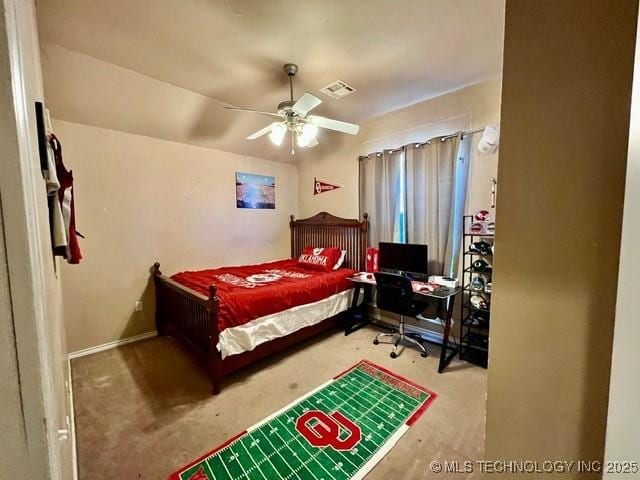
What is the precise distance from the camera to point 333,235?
416cm

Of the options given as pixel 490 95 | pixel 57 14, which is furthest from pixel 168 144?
pixel 490 95

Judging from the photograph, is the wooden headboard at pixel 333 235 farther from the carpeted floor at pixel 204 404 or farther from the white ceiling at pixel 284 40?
the white ceiling at pixel 284 40

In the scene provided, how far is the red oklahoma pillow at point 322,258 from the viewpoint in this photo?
370 cm

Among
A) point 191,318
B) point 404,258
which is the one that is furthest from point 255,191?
point 404,258

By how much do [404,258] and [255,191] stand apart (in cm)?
255

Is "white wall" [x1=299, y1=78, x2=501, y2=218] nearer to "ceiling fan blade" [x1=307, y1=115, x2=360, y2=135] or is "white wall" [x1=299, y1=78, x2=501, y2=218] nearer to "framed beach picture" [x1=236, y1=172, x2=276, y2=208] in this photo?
"framed beach picture" [x1=236, y1=172, x2=276, y2=208]

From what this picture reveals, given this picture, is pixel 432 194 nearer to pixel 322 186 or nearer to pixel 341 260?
pixel 341 260

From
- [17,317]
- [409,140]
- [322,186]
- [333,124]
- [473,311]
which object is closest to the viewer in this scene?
[17,317]

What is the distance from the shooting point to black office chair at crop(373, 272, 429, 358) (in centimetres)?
268

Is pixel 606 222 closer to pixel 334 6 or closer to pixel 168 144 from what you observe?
pixel 334 6

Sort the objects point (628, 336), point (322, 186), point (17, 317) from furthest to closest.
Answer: point (322, 186) → point (628, 336) → point (17, 317)

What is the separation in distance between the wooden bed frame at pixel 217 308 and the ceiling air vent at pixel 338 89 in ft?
5.06

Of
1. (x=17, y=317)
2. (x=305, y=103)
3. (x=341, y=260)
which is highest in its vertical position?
(x=305, y=103)

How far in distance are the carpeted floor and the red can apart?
0.98 metres
